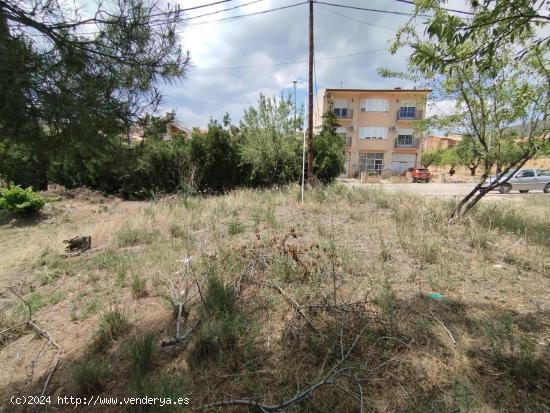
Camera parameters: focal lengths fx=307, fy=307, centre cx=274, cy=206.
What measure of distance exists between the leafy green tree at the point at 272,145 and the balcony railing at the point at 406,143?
80.5 ft

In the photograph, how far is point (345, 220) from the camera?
676 cm

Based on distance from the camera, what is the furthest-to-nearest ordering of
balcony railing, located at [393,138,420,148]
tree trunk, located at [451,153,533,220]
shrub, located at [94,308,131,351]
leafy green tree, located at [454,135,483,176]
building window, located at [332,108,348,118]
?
building window, located at [332,108,348,118] → balcony railing, located at [393,138,420,148] → leafy green tree, located at [454,135,483,176] → tree trunk, located at [451,153,533,220] → shrub, located at [94,308,131,351]

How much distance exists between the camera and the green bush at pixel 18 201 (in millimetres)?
10453

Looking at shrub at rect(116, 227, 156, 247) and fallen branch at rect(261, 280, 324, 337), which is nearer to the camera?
fallen branch at rect(261, 280, 324, 337)

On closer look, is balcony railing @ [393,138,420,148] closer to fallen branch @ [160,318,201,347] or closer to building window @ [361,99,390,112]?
building window @ [361,99,390,112]

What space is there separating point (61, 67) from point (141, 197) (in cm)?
1390

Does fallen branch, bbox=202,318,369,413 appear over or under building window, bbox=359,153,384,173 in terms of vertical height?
under

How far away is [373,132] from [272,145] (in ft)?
82.8

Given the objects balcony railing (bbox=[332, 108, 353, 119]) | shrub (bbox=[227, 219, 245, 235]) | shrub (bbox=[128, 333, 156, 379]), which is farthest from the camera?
balcony railing (bbox=[332, 108, 353, 119])

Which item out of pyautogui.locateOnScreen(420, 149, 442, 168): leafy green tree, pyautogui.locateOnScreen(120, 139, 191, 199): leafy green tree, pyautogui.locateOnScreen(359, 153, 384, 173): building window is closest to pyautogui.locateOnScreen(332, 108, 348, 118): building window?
pyautogui.locateOnScreen(359, 153, 384, 173): building window

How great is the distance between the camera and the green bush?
1045 centimetres

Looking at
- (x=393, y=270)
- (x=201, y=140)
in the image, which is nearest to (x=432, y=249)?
(x=393, y=270)

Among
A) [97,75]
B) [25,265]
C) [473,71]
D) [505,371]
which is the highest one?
[473,71]

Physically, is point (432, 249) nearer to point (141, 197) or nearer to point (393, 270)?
point (393, 270)
